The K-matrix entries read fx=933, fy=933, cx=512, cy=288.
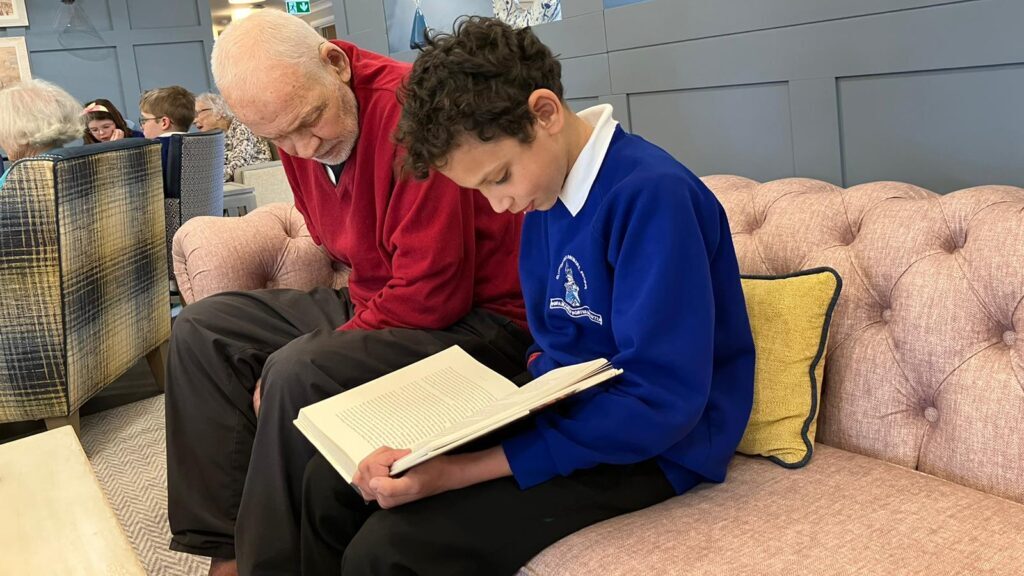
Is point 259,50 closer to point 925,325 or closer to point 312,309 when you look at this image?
point 312,309

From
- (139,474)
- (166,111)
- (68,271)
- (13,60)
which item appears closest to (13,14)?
(13,60)

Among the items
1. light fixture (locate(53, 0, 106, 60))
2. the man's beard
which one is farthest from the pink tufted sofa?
light fixture (locate(53, 0, 106, 60))

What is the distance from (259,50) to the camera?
63.3 inches

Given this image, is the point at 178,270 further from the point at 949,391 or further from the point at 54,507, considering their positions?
the point at 949,391

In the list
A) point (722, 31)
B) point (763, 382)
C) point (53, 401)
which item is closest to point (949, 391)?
point (763, 382)

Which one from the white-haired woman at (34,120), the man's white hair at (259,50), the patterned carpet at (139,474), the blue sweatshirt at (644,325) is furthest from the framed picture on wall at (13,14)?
the blue sweatshirt at (644,325)

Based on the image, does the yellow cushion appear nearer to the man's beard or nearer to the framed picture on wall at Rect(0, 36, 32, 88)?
the man's beard

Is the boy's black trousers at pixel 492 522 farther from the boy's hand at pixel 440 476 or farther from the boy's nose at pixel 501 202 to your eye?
the boy's nose at pixel 501 202

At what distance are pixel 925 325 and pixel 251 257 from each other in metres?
1.41

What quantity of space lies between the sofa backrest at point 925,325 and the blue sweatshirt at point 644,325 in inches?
9.2

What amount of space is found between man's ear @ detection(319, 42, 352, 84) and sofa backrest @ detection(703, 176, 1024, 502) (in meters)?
0.84

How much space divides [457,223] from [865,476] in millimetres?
757

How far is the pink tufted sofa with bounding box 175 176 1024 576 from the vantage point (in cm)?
110

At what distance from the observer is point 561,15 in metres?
2.54
